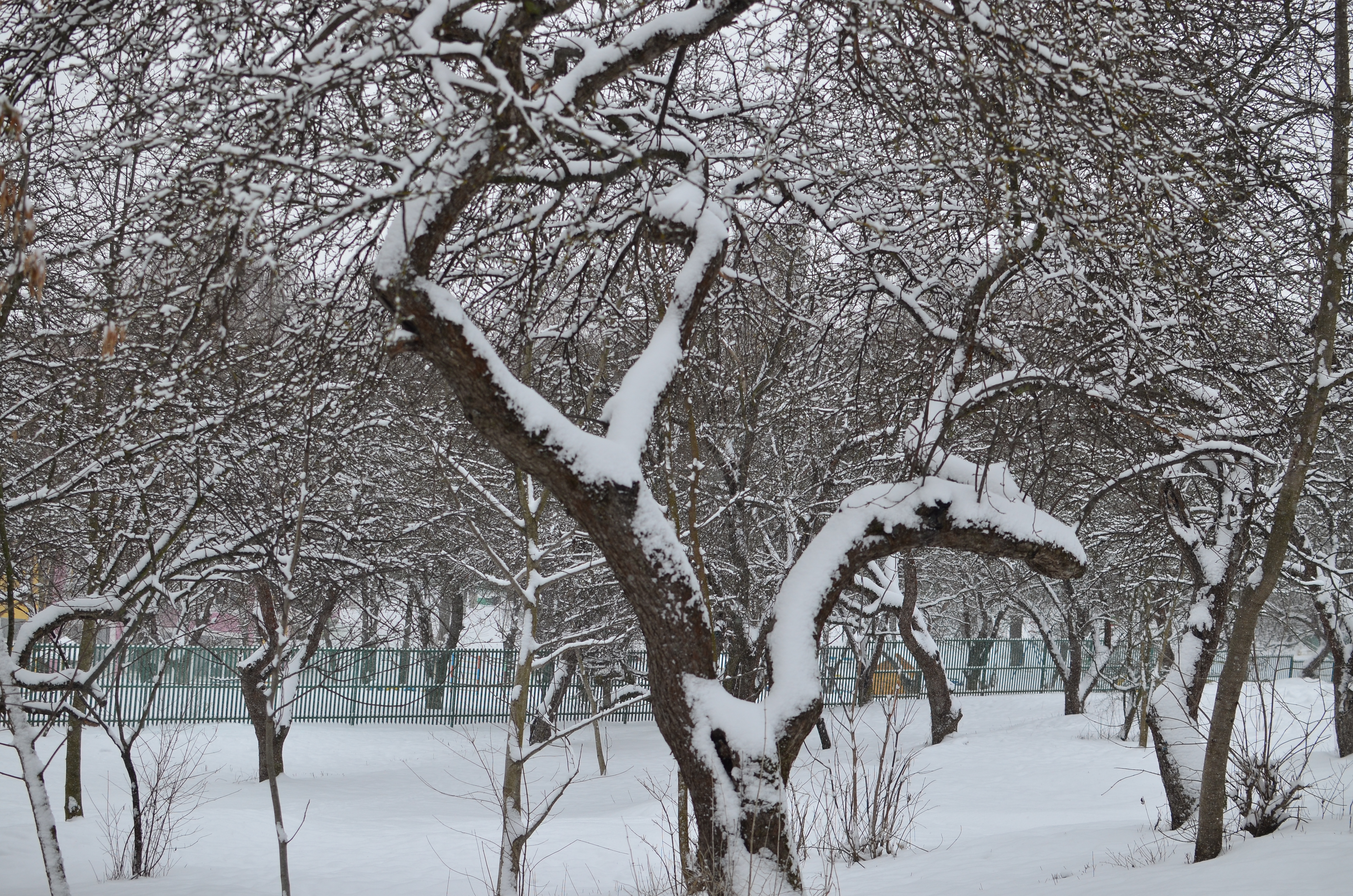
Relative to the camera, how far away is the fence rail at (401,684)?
18.2 metres

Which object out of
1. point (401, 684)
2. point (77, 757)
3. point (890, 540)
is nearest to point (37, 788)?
point (890, 540)

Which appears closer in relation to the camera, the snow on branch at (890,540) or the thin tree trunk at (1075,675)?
the snow on branch at (890,540)

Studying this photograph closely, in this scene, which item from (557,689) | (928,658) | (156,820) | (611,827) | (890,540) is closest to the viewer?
(890,540)

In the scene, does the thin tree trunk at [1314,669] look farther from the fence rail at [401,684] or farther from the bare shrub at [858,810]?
the bare shrub at [858,810]

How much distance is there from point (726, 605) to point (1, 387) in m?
8.32

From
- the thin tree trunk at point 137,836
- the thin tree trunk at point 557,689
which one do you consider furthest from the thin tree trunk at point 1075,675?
the thin tree trunk at point 137,836

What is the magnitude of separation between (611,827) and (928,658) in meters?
5.73

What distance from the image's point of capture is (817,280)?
8.16 m

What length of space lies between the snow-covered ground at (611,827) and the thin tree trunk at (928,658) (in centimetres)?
62

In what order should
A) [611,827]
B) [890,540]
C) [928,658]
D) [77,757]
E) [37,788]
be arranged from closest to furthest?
[890,540] < [37,788] < [77,757] < [611,827] < [928,658]

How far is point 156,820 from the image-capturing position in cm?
971

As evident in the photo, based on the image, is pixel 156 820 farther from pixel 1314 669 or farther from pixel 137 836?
pixel 1314 669

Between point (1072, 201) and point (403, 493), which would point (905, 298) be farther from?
point (403, 493)

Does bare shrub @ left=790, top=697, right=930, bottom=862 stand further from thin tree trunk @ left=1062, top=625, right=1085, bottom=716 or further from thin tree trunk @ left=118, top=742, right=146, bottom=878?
thin tree trunk @ left=1062, top=625, right=1085, bottom=716
